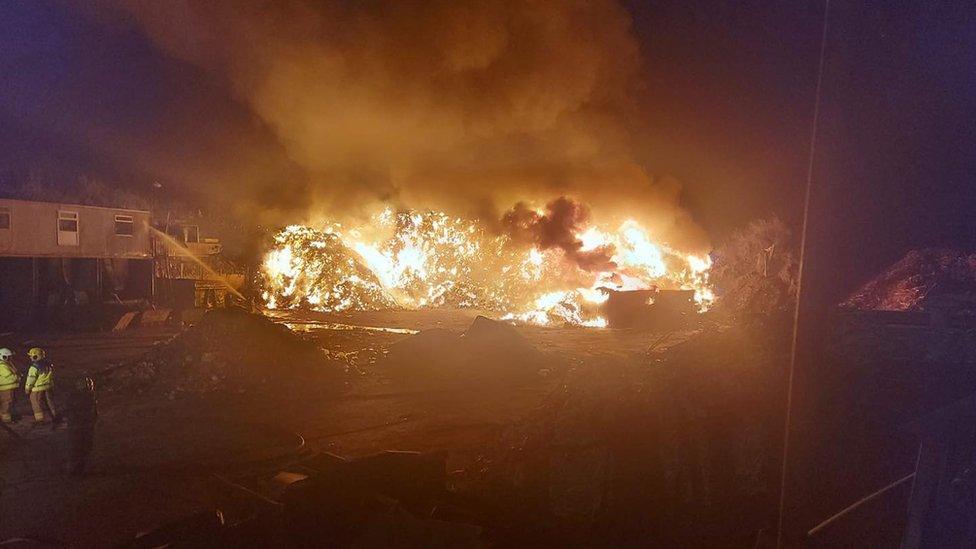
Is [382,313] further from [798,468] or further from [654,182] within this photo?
[798,468]

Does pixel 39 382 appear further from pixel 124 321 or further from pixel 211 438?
pixel 124 321

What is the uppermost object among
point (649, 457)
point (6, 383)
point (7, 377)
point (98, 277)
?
point (98, 277)

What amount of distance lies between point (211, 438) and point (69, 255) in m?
23.1

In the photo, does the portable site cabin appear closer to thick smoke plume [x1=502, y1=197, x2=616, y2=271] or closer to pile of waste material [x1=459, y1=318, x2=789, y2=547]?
thick smoke plume [x1=502, y1=197, x2=616, y2=271]

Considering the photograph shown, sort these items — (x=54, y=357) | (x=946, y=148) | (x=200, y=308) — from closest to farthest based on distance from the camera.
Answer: (x=54, y=357) → (x=946, y=148) → (x=200, y=308)

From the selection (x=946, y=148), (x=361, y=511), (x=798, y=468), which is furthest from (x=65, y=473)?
(x=946, y=148)

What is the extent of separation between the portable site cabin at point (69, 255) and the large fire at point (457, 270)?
22.6 ft

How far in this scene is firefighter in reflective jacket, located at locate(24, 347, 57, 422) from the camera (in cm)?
1083

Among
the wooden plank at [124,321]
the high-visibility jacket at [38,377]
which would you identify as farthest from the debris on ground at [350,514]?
the wooden plank at [124,321]

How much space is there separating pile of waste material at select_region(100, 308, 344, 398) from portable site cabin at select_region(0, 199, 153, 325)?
48.7 feet

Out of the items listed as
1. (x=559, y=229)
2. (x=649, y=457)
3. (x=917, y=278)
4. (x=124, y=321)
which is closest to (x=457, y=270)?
(x=559, y=229)

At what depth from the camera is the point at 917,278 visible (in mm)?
24094

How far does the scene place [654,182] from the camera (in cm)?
3675

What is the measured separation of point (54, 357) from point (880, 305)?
99.2ft
